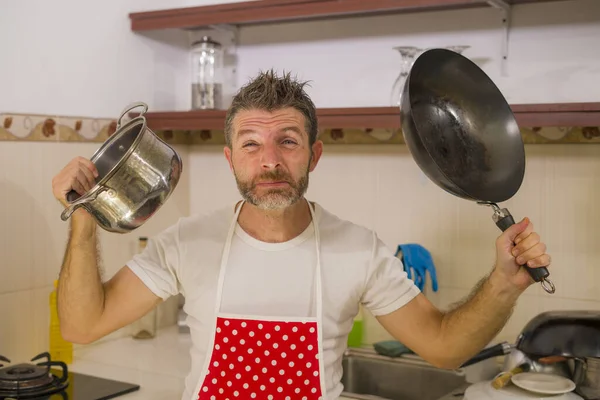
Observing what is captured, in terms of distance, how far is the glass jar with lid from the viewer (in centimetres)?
261

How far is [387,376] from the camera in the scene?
2234 millimetres

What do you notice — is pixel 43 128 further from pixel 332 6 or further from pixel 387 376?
pixel 387 376

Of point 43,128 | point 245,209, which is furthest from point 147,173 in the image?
point 43,128

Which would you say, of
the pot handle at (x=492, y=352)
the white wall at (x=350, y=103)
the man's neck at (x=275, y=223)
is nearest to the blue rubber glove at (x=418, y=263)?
the white wall at (x=350, y=103)

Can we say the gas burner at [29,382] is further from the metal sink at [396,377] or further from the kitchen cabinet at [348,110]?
the kitchen cabinet at [348,110]

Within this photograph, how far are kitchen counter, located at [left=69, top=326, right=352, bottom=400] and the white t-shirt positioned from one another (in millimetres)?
344

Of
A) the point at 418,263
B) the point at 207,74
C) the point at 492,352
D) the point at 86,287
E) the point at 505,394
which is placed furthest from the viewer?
the point at 207,74

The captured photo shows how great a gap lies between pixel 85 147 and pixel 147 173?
37.8 inches

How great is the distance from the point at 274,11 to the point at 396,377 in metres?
1.09

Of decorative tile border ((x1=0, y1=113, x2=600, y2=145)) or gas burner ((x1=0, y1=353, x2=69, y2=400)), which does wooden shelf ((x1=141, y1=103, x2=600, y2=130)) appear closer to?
decorative tile border ((x1=0, y1=113, x2=600, y2=145))

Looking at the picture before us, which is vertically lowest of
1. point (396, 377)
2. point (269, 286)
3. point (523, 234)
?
point (396, 377)

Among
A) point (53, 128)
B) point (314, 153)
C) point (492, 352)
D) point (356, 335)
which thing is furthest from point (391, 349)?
point (53, 128)

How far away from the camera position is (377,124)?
85.5 inches

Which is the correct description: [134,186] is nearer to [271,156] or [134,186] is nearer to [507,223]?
[271,156]
